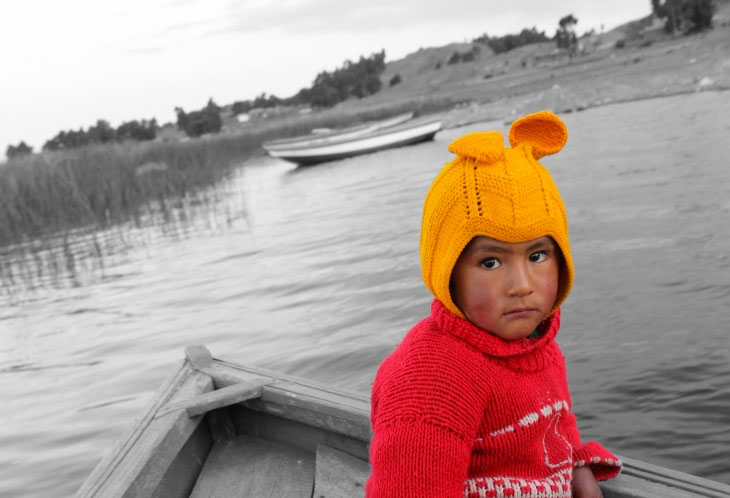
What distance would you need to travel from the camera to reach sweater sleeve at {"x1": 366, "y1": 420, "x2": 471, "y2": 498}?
Result: 1478mm

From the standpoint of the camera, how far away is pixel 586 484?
6.36 ft

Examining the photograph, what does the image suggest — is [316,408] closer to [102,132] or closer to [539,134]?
[539,134]

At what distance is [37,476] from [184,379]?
1.72 m

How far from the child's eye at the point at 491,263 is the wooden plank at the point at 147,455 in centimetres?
171

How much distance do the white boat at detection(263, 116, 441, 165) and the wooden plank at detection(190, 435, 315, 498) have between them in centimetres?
2181

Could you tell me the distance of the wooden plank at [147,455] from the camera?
8.86ft

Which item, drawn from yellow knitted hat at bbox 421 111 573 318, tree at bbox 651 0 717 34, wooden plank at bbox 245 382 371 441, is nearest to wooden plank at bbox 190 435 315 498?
wooden plank at bbox 245 382 371 441

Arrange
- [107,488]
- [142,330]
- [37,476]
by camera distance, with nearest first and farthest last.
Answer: [107,488] → [37,476] → [142,330]

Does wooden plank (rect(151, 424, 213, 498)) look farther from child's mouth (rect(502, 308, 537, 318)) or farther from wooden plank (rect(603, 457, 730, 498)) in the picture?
child's mouth (rect(502, 308, 537, 318))

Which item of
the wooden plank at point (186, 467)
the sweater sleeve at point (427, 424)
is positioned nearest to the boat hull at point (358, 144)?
the wooden plank at point (186, 467)

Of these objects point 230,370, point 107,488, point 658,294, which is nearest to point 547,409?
point 107,488

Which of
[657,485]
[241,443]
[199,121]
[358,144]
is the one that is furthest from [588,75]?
[657,485]

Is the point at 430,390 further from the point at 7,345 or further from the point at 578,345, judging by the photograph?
the point at 7,345

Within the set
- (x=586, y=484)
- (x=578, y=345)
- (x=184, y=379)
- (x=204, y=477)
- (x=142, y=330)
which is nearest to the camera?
(x=586, y=484)
